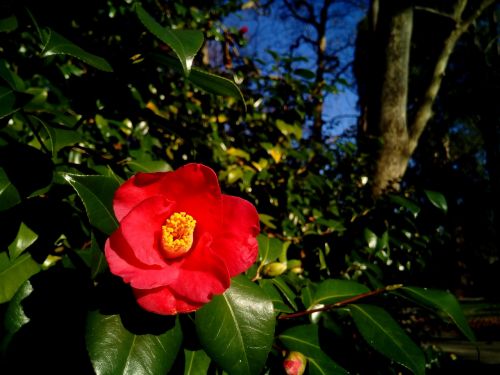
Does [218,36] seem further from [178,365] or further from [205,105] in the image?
[178,365]

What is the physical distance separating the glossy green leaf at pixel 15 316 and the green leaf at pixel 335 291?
0.52 metres

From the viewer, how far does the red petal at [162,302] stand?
1.52 feet

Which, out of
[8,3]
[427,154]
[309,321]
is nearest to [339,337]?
[309,321]

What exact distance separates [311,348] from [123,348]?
0.34 meters

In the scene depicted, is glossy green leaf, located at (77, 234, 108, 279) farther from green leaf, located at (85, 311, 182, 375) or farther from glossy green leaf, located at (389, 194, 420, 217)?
glossy green leaf, located at (389, 194, 420, 217)

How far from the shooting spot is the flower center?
55cm

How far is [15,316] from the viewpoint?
0.55m

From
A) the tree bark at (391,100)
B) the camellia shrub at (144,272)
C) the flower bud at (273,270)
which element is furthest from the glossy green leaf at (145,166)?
the tree bark at (391,100)

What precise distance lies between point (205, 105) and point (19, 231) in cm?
117

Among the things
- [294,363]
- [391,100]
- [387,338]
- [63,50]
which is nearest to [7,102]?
[63,50]

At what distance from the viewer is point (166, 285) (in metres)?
0.49

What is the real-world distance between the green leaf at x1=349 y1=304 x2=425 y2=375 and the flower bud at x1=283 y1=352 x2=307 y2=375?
0.12 m

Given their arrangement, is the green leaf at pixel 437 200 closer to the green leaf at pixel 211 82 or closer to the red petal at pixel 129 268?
the green leaf at pixel 211 82

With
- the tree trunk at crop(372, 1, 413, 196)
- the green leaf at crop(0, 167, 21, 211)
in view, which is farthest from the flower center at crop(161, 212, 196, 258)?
the tree trunk at crop(372, 1, 413, 196)
